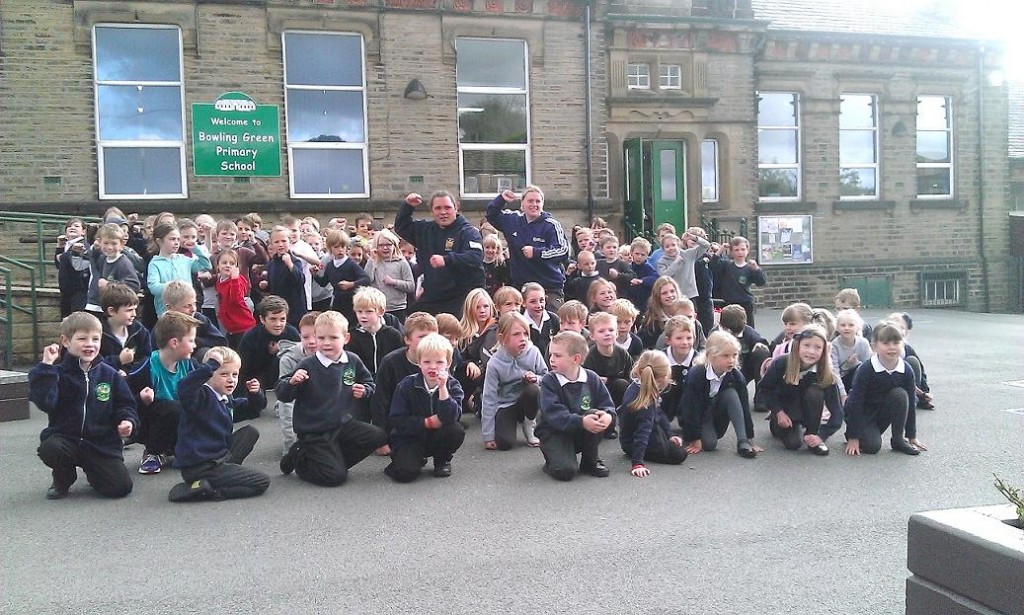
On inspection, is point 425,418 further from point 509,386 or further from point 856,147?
point 856,147

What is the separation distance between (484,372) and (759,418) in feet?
9.11

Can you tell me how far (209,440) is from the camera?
6531 mm

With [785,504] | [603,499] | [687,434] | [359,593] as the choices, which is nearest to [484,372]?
[687,434]

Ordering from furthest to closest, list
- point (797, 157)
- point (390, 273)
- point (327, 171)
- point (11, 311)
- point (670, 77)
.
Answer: point (797, 157) → point (670, 77) → point (327, 171) → point (11, 311) → point (390, 273)

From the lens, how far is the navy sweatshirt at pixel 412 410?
22.8 feet

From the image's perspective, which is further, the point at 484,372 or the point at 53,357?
the point at 484,372

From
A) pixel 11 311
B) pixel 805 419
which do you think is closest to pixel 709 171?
pixel 805 419

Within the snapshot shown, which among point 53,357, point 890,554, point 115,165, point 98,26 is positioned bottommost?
point 890,554

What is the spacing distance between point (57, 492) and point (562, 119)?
12.8 meters

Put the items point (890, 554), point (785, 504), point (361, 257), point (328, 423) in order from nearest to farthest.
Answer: point (890, 554) < point (785, 504) < point (328, 423) < point (361, 257)

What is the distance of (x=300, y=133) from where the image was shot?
16328mm

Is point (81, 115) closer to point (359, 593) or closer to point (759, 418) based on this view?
point (759, 418)

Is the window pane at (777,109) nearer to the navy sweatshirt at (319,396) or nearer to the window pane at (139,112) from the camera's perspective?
the window pane at (139,112)

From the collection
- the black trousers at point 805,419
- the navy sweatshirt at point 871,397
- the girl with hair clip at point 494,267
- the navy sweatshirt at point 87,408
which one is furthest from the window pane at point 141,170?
the navy sweatshirt at point 871,397
